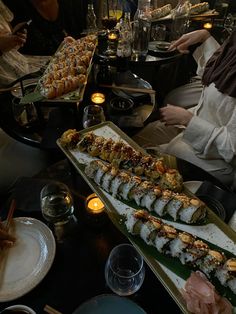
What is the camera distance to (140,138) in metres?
2.42

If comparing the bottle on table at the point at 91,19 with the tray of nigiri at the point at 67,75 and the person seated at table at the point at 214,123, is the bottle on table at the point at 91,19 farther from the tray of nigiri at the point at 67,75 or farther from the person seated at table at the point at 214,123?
the person seated at table at the point at 214,123

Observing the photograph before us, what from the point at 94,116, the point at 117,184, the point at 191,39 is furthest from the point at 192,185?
the point at 191,39

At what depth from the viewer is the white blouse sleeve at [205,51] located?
2.17 meters

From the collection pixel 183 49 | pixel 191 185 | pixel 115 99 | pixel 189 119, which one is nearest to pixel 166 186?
pixel 191 185

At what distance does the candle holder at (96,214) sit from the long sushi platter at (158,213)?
0.05m

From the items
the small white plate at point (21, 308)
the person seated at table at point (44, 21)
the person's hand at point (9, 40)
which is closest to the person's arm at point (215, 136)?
the small white plate at point (21, 308)

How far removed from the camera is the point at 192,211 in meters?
0.98

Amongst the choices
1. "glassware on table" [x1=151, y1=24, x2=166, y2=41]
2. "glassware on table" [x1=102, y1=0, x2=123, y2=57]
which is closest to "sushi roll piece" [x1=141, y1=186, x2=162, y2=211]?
"glassware on table" [x1=102, y1=0, x2=123, y2=57]

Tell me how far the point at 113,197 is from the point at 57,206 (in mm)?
228

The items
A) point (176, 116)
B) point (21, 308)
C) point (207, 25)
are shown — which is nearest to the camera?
point (21, 308)

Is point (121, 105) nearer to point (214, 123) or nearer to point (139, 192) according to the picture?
point (214, 123)

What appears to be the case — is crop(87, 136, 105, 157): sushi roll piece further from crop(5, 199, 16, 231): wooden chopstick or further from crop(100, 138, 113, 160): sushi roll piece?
crop(5, 199, 16, 231): wooden chopstick

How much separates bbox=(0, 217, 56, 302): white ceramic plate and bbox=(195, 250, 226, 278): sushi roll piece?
1.66ft

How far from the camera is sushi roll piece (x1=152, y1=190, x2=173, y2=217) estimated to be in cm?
102
